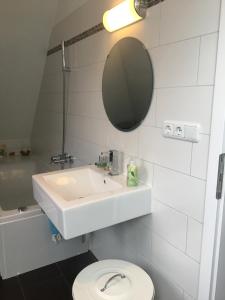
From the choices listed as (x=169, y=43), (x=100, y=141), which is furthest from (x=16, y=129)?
(x=169, y=43)

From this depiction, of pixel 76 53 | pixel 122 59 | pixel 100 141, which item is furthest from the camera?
pixel 76 53

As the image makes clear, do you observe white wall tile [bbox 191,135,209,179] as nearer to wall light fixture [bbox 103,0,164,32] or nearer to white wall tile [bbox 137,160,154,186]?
white wall tile [bbox 137,160,154,186]

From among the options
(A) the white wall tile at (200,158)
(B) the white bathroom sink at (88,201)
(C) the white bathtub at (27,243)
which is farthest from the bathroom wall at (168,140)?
(C) the white bathtub at (27,243)

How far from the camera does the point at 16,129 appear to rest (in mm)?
3455

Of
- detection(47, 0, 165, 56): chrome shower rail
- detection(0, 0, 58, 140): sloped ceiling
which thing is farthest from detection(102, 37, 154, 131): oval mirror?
detection(0, 0, 58, 140): sloped ceiling

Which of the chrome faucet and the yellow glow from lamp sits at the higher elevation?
the yellow glow from lamp

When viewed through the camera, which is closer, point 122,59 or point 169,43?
point 169,43

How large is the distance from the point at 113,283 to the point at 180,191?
24.3 inches

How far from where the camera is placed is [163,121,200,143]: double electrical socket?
1155 millimetres

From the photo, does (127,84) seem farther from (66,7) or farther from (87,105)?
(66,7)

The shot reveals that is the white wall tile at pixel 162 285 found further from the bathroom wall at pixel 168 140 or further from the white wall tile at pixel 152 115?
the white wall tile at pixel 152 115

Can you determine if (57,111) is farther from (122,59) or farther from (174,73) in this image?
(174,73)

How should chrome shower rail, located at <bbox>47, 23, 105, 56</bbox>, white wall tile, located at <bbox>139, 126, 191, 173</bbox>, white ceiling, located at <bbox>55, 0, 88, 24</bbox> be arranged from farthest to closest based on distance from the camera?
white ceiling, located at <bbox>55, 0, 88, 24</bbox> → chrome shower rail, located at <bbox>47, 23, 105, 56</bbox> → white wall tile, located at <bbox>139, 126, 191, 173</bbox>

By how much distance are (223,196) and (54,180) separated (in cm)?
108
